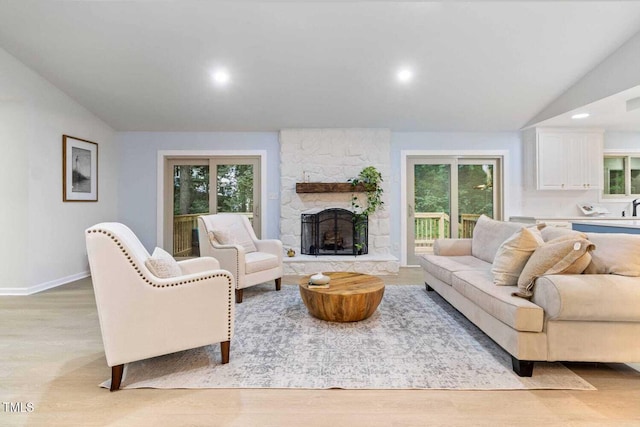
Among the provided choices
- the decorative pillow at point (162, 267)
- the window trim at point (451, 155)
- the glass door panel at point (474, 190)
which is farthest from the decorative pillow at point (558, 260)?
the glass door panel at point (474, 190)

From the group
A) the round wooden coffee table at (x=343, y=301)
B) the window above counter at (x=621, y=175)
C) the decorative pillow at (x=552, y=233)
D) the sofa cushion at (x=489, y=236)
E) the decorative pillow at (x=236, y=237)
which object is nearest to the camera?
the decorative pillow at (x=552, y=233)

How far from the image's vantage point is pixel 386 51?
150 inches

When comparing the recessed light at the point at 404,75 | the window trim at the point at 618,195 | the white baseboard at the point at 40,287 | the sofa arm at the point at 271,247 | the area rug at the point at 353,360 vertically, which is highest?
the recessed light at the point at 404,75

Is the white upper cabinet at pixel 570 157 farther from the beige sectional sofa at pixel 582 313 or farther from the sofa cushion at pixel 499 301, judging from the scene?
the beige sectional sofa at pixel 582 313

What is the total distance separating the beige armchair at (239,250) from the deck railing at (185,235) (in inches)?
57.8

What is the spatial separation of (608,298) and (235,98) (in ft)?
14.7

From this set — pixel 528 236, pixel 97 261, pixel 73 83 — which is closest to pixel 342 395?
pixel 97 261

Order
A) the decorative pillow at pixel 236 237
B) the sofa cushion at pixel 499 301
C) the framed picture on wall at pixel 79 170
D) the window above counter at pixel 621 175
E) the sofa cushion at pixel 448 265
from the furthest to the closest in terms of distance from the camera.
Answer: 1. the window above counter at pixel 621 175
2. the framed picture on wall at pixel 79 170
3. the decorative pillow at pixel 236 237
4. the sofa cushion at pixel 448 265
5. the sofa cushion at pixel 499 301

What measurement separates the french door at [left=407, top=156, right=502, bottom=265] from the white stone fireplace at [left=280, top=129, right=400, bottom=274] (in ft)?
1.88

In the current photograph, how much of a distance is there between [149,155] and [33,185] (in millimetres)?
1753

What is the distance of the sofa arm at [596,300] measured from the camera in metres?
1.89

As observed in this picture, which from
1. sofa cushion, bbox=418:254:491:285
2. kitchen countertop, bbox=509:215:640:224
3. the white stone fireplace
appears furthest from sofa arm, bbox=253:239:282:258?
kitchen countertop, bbox=509:215:640:224

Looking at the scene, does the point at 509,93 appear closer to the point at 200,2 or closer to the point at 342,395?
the point at 200,2

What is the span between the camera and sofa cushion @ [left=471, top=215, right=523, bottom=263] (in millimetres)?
3262
